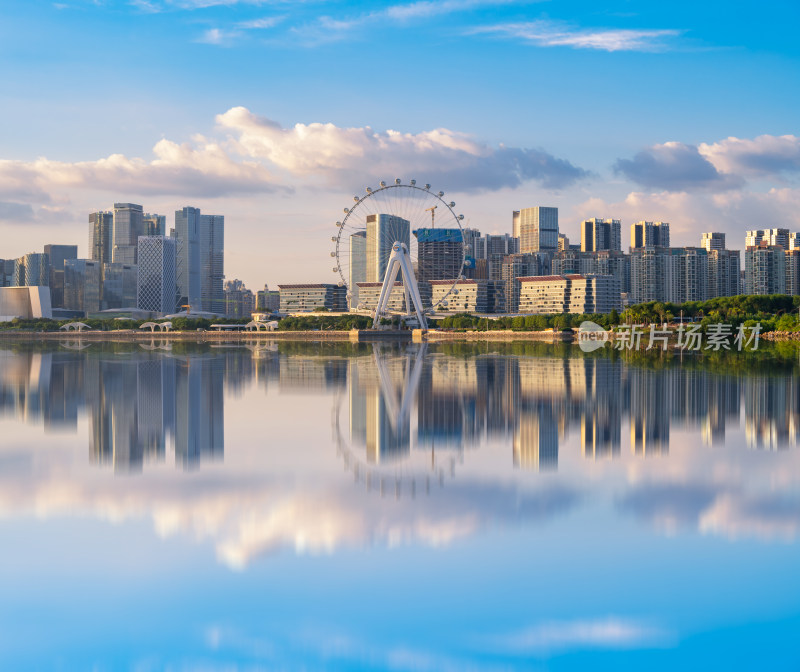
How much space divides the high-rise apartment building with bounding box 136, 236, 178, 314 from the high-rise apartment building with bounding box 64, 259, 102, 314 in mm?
11629

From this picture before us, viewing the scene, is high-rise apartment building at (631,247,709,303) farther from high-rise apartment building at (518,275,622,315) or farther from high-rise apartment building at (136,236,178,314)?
high-rise apartment building at (136,236,178,314)

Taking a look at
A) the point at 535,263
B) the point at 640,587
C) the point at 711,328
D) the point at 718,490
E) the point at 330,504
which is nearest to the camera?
the point at 640,587

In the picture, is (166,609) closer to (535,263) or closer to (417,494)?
(417,494)

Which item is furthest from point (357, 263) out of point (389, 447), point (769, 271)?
point (389, 447)

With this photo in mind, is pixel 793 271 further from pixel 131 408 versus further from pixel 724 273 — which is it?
pixel 131 408

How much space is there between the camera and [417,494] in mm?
9781

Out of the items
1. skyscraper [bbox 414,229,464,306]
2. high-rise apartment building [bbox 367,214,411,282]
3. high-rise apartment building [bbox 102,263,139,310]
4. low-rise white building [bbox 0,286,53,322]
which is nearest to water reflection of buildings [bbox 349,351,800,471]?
high-rise apartment building [bbox 367,214,411,282]

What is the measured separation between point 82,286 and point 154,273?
1904cm

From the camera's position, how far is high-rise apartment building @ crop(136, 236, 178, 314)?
18825 cm

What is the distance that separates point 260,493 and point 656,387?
644 inches

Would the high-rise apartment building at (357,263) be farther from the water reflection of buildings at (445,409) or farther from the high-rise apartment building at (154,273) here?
the water reflection of buildings at (445,409)

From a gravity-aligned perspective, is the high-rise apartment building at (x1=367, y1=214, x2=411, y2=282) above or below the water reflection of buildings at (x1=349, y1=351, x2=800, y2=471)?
above

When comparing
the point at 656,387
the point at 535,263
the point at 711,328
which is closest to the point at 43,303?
the point at 535,263

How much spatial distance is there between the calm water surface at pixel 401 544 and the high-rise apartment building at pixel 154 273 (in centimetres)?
17939
